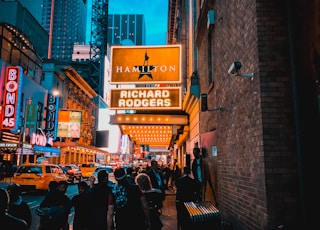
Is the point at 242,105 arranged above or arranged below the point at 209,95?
below

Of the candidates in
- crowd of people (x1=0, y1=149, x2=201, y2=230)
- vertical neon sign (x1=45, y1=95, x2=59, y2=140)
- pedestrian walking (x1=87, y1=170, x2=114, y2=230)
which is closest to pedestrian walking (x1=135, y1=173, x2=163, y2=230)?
crowd of people (x1=0, y1=149, x2=201, y2=230)

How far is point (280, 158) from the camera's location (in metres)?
4.95

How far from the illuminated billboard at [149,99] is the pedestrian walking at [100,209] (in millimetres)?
10010

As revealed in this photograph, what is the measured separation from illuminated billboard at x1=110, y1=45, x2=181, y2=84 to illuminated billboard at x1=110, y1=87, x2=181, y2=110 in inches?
19.1

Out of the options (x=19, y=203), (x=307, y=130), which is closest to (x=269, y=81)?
(x=307, y=130)

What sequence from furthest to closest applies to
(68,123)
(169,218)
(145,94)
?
(68,123) → (145,94) → (169,218)

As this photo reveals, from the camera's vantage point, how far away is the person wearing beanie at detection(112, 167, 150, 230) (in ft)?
16.9

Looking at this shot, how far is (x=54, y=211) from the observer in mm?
5609

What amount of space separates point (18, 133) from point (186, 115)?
25.0 meters

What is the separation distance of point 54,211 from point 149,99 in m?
10.1

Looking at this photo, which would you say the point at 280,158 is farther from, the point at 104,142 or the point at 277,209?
the point at 104,142

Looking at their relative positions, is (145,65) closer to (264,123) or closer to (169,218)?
(169,218)

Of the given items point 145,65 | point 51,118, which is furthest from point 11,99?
point 145,65

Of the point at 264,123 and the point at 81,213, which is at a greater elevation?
the point at 264,123
